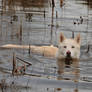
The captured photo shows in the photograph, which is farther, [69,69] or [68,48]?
[68,48]

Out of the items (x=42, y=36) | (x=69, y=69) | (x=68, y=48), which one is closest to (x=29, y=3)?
(x=42, y=36)

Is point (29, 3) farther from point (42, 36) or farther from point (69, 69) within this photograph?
point (69, 69)

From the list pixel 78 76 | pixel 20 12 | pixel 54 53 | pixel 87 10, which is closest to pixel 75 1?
pixel 87 10

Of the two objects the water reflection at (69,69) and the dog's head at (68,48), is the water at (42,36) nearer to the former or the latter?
the water reflection at (69,69)

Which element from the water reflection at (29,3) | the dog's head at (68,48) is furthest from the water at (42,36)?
the dog's head at (68,48)

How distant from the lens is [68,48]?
9.62m

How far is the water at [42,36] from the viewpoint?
6.67 meters

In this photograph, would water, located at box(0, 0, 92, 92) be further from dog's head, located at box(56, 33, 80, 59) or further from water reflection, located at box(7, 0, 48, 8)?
dog's head, located at box(56, 33, 80, 59)

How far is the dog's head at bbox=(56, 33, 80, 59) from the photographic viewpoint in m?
9.53

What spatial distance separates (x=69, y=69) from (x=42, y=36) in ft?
10.9

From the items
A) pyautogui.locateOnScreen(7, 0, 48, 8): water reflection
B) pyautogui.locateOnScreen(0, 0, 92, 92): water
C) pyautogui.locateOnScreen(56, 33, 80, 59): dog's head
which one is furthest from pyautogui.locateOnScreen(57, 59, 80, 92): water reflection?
pyautogui.locateOnScreen(7, 0, 48, 8): water reflection

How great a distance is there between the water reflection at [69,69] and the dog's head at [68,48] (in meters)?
0.15

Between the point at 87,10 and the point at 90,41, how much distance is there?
4.46 meters

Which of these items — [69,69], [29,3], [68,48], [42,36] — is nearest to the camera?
[69,69]
